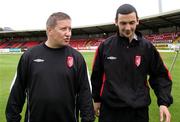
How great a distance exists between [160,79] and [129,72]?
0.46 meters

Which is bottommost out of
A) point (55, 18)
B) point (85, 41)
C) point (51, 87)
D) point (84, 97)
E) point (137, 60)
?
point (85, 41)

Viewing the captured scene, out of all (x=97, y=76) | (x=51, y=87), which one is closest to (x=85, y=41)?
(x=97, y=76)

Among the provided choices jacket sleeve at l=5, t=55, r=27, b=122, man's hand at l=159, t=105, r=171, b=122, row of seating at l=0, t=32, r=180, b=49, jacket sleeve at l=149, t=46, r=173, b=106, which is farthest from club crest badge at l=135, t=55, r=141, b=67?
row of seating at l=0, t=32, r=180, b=49

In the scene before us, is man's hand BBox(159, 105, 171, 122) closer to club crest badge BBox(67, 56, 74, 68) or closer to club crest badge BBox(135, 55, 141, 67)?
club crest badge BBox(135, 55, 141, 67)

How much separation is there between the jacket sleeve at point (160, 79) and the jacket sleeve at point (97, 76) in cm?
62

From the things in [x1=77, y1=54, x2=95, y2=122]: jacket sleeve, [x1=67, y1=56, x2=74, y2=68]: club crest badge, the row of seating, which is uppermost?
[x1=67, y1=56, x2=74, y2=68]: club crest badge

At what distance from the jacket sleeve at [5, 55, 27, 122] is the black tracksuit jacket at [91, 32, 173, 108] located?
89 cm

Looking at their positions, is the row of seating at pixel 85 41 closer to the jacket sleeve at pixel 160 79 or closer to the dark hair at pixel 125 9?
the jacket sleeve at pixel 160 79

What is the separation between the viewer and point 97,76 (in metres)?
4.82

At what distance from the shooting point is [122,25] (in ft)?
14.5

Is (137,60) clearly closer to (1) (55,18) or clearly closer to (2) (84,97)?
(2) (84,97)

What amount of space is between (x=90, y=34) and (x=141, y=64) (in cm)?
7462

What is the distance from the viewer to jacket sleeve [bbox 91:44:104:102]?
4.77 m

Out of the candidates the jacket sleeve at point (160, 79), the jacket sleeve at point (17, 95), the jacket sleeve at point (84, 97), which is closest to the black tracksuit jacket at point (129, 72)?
the jacket sleeve at point (160, 79)
